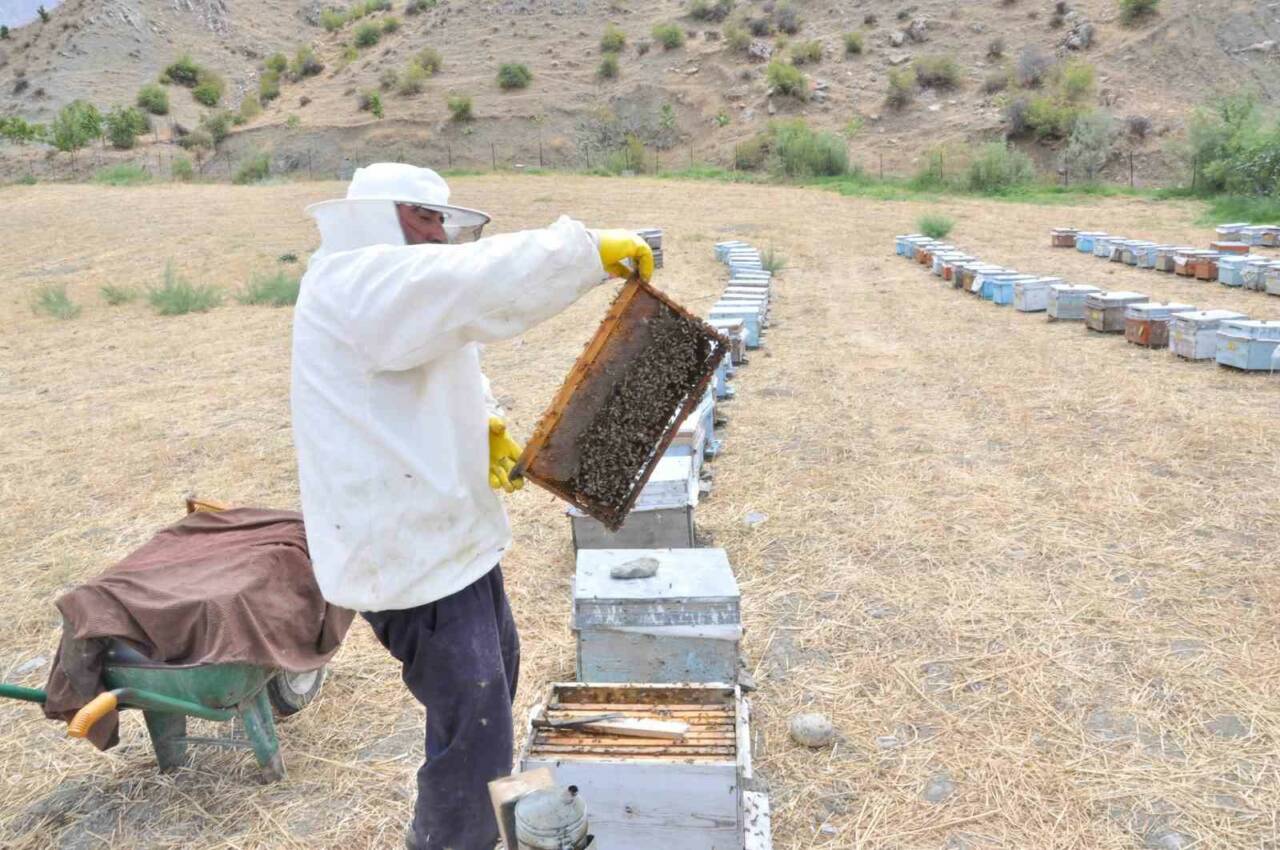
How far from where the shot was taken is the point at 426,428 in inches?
94.5

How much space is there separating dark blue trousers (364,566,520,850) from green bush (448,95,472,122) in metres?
41.8

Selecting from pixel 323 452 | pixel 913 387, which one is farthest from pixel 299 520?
pixel 913 387

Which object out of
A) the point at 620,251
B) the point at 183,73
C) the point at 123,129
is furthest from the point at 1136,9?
the point at 183,73

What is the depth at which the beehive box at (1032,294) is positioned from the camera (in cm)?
1124

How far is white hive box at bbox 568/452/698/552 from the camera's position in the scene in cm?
471

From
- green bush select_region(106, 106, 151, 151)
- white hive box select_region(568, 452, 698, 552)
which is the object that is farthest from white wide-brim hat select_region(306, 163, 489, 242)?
green bush select_region(106, 106, 151, 151)

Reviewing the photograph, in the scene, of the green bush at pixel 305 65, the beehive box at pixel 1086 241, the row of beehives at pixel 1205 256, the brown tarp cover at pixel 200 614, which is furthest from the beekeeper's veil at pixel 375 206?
the green bush at pixel 305 65

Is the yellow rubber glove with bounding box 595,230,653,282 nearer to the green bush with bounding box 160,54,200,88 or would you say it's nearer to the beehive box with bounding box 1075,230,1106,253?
the beehive box with bounding box 1075,230,1106,253

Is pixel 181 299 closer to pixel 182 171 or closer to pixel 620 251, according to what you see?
pixel 620 251

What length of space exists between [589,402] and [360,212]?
90 cm

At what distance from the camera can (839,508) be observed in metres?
5.66

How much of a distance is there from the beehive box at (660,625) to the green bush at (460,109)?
4090 centimetres

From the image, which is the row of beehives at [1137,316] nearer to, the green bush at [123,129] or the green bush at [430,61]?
the green bush at [430,61]

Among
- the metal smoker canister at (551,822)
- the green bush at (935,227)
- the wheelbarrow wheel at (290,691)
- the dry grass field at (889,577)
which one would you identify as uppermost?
the metal smoker canister at (551,822)
